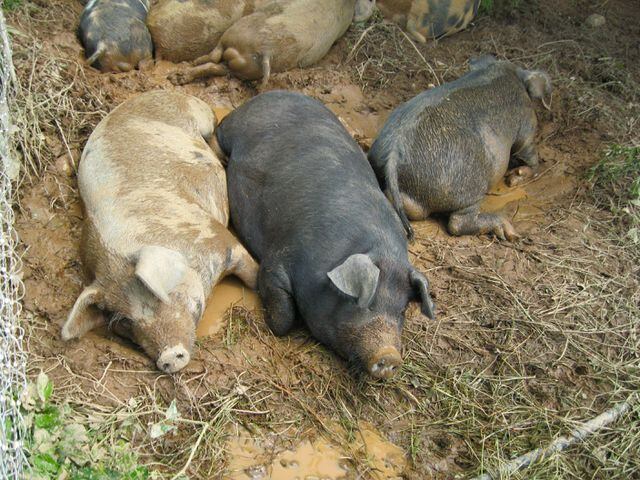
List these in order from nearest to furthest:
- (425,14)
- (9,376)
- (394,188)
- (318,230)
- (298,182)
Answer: (9,376)
(318,230)
(298,182)
(394,188)
(425,14)

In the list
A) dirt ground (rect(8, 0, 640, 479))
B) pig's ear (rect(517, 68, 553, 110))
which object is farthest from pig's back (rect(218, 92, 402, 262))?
pig's ear (rect(517, 68, 553, 110))

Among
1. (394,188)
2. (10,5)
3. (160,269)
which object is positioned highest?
(10,5)

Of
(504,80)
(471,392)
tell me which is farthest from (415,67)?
(471,392)

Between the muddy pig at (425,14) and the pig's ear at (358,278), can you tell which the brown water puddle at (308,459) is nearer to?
the pig's ear at (358,278)

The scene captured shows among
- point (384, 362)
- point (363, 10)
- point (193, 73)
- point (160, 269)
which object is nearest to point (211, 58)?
point (193, 73)

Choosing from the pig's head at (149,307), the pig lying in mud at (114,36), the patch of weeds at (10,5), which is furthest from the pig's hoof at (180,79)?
the pig's head at (149,307)

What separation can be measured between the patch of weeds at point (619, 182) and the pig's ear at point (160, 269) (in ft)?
11.6

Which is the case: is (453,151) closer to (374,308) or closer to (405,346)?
(405,346)

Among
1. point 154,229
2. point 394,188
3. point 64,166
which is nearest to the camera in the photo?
point 154,229

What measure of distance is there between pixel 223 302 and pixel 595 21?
5938 mm

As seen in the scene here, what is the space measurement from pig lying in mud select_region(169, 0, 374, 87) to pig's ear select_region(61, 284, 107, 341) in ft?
9.38

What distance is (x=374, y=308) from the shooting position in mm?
4059

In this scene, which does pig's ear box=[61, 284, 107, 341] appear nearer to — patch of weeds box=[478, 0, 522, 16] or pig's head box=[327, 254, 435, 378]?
pig's head box=[327, 254, 435, 378]

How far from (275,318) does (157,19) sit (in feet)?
11.4
